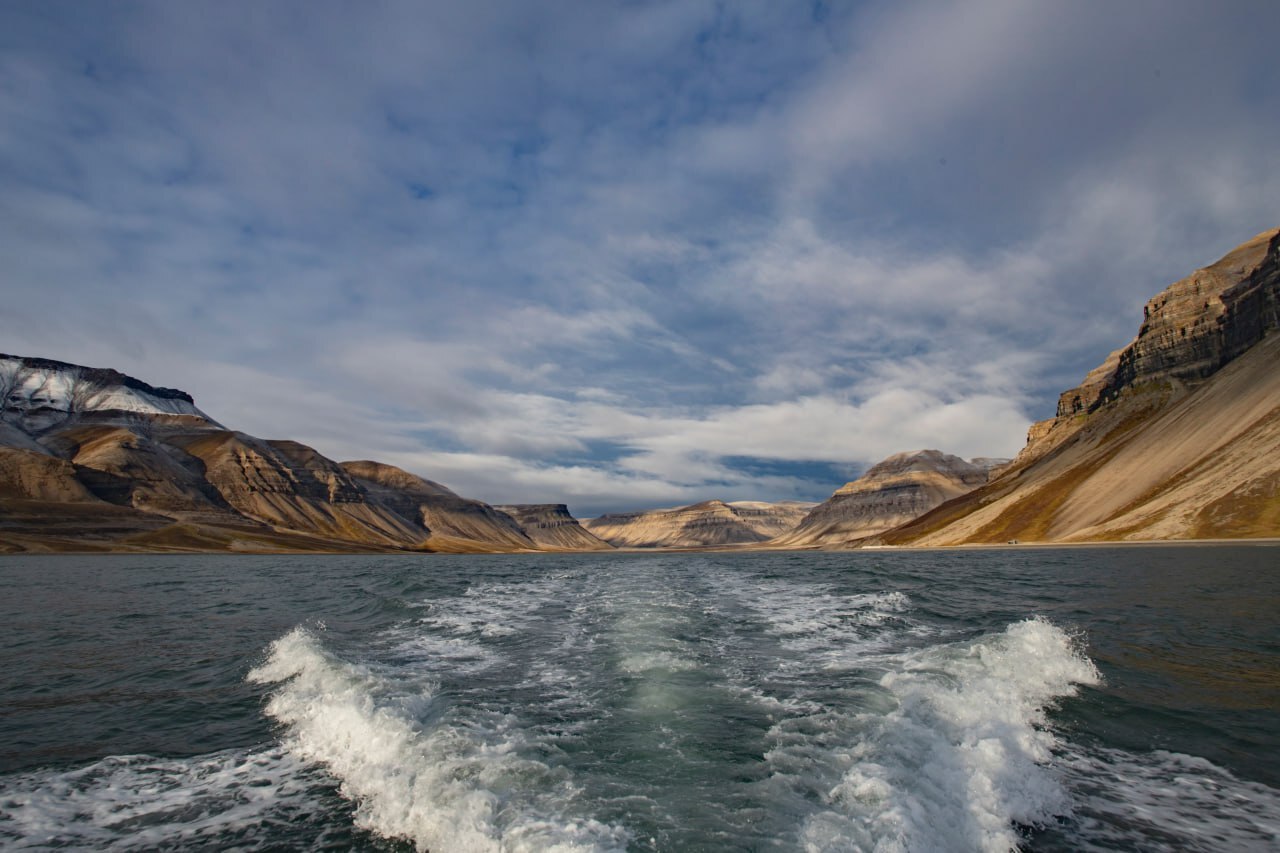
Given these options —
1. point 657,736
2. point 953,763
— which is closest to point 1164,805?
point 953,763

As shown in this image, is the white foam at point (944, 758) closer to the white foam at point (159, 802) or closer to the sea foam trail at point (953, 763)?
the sea foam trail at point (953, 763)

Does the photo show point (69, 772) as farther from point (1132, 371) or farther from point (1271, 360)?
point (1132, 371)

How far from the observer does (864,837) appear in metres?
8.56

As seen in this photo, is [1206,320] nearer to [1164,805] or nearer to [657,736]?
[1164,805]

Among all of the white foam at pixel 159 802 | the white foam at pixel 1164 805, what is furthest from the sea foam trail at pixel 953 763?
the white foam at pixel 159 802

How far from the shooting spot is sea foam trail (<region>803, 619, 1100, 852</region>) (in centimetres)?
877

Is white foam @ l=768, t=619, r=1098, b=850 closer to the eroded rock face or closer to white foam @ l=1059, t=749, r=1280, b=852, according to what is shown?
white foam @ l=1059, t=749, r=1280, b=852

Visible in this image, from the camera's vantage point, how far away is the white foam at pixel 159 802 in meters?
9.11

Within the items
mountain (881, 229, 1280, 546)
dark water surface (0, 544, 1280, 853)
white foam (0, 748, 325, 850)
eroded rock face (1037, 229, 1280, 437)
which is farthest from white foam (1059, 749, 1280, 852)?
eroded rock face (1037, 229, 1280, 437)

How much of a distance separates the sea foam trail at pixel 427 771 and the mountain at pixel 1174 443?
358ft

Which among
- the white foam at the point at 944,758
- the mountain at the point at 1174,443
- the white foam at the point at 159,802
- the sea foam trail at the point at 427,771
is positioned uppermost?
the mountain at the point at 1174,443

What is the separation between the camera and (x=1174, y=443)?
120000mm

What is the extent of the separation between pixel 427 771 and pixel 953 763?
915 cm

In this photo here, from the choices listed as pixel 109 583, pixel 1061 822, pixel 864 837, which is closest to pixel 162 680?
pixel 864 837
